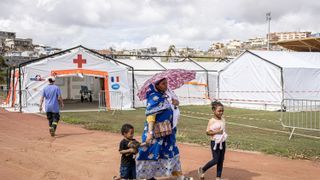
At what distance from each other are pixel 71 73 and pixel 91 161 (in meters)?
14.3

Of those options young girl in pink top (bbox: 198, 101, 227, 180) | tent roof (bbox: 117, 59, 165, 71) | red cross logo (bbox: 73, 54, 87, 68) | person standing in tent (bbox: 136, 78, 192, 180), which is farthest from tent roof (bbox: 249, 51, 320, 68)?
person standing in tent (bbox: 136, 78, 192, 180)

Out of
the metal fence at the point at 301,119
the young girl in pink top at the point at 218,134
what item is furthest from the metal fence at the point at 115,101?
the young girl in pink top at the point at 218,134

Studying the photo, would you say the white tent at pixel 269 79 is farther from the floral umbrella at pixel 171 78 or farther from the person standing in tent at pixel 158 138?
the person standing in tent at pixel 158 138

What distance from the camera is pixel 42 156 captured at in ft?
27.8

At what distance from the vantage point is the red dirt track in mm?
6977

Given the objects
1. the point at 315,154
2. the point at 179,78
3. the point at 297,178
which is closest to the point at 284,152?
the point at 315,154

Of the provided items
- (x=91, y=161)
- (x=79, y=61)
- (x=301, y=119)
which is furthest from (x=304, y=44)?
(x=91, y=161)

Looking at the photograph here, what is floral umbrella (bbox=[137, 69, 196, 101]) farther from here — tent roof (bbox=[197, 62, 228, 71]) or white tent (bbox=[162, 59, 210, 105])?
tent roof (bbox=[197, 62, 228, 71])

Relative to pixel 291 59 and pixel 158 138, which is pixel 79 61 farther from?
pixel 158 138

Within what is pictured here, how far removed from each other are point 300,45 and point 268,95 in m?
17.5

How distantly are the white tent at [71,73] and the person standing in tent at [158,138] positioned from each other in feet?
52.7

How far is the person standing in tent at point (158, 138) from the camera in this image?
19.0 ft

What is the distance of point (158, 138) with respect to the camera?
19.1 feet

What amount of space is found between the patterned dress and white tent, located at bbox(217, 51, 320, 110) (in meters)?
18.4
